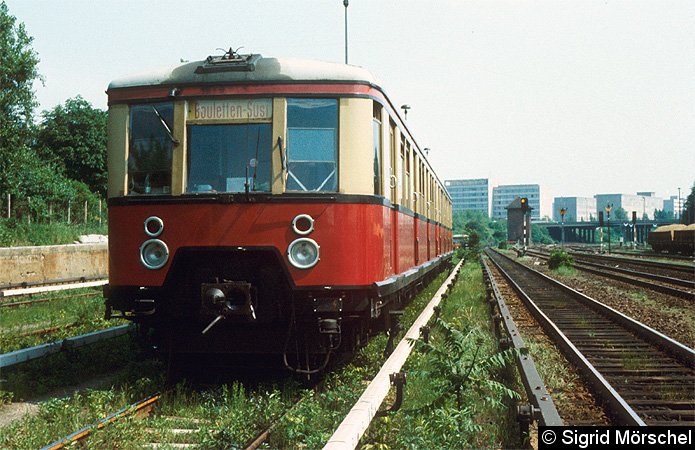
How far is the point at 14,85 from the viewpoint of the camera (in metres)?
24.1

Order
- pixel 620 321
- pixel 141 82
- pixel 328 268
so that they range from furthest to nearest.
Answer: pixel 620 321 < pixel 141 82 < pixel 328 268

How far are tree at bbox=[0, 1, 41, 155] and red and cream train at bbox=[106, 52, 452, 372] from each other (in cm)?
1848

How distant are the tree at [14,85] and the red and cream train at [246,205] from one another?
18476 mm

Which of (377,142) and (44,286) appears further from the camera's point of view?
(44,286)

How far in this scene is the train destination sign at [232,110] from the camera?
6586 millimetres

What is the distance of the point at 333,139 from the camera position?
21.7ft

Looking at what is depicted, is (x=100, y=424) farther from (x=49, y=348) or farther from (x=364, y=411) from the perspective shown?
(x=49, y=348)

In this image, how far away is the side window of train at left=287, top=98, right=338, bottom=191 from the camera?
6.53m

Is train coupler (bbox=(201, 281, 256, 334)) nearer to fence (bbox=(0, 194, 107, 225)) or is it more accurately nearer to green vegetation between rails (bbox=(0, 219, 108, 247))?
green vegetation between rails (bbox=(0, 219, 108, 247))

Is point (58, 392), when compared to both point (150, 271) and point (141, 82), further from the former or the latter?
point (141, 82)

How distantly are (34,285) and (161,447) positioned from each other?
13339 millimetres

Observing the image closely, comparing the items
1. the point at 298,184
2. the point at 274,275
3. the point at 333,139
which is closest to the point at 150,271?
the point at 274,275

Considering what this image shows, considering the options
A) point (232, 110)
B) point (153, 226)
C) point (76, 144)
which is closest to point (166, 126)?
point (232, 110)

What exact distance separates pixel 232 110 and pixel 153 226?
1.31 metres
